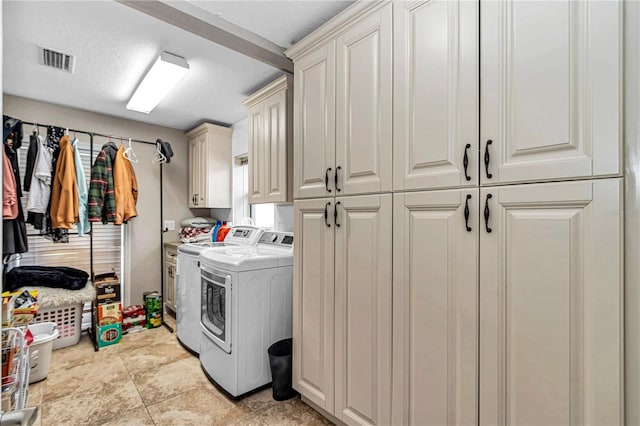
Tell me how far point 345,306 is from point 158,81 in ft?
7.62

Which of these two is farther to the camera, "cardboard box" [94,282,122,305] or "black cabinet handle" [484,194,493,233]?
"cardboard box" [94,282,122,305]

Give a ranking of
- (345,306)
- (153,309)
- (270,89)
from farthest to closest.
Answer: (153,309), (270,89), (345,306)

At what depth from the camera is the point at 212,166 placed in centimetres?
375

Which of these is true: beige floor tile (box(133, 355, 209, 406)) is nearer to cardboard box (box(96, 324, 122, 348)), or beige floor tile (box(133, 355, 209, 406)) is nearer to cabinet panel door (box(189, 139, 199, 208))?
cardboard box (box(96, 324, 122, 348))

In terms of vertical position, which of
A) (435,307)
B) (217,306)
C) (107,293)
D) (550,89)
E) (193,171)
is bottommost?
(107,293)

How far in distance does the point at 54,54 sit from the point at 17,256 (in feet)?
6.72

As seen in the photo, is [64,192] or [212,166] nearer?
[64,192]

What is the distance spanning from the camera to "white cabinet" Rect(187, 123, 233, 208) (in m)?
3.73

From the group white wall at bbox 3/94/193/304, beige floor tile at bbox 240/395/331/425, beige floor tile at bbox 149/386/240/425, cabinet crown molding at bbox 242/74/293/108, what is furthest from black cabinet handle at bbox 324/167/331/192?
white wall at bbox 3/94/193/304

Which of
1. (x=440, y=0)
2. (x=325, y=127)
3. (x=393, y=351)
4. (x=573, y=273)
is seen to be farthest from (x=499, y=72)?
(x=393, y=351)

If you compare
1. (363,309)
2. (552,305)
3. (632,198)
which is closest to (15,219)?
(363,309)

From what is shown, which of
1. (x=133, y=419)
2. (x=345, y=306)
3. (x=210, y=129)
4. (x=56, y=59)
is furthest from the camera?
(x=210, y=129)

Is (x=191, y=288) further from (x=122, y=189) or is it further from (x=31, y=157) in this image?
(x=31, y=157)

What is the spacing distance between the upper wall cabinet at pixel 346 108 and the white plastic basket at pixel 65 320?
2678 mm
